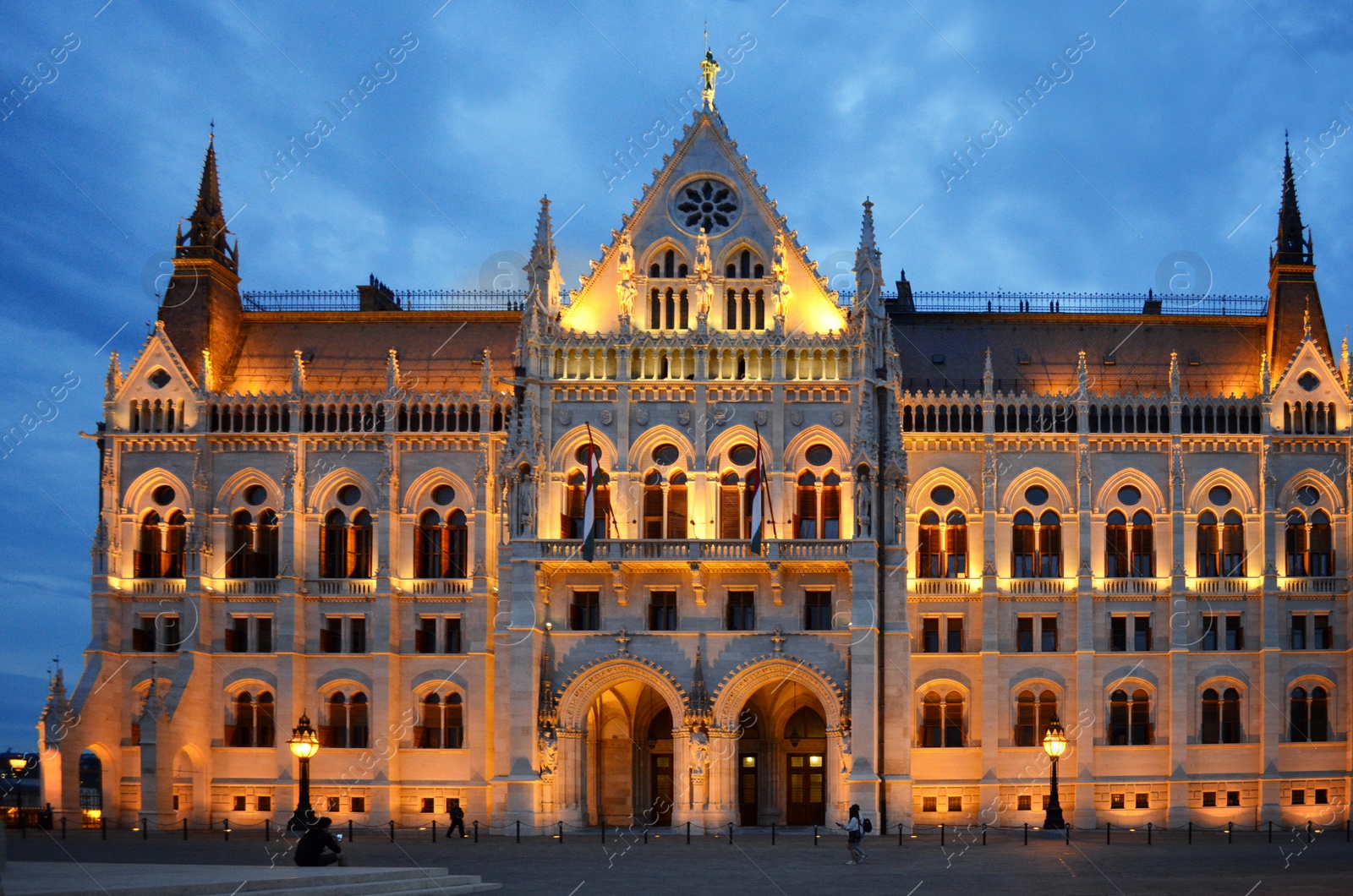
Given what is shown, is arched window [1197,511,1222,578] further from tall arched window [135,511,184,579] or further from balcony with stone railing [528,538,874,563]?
tall arched window [135,511,184,579]

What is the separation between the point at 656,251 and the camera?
73.7 meters

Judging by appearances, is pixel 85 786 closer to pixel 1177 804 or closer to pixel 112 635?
pixel 112 635

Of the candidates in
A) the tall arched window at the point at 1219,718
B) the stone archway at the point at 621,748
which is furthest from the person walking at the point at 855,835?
the tall arched window at the point at 1219,718

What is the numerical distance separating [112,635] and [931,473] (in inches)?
1402

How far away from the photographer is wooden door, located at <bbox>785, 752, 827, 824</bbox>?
2933 inches

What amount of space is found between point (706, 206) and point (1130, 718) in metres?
28.0

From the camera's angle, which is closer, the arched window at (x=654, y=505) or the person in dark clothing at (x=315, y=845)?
the person in dark clothing at (x=315, y=845)

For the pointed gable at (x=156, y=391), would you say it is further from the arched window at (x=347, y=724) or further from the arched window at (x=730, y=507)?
the arched window at (x=730, y=507)

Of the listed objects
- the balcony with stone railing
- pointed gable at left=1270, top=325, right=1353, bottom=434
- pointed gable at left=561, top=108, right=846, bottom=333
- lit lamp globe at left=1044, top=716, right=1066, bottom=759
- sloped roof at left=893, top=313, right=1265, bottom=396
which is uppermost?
pointed gable at left=561, top=108, right=846, bottom=333

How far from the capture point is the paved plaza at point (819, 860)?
41438mm

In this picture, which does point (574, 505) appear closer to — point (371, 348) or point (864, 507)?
point (864, 507)

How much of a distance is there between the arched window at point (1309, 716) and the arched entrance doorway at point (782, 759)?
19763mm

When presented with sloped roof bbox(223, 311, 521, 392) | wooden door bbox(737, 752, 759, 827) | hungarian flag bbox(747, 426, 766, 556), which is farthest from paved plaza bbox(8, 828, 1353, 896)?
sloped roof bbox(223, 311, 521, 392)

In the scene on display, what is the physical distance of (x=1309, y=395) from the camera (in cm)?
7625
